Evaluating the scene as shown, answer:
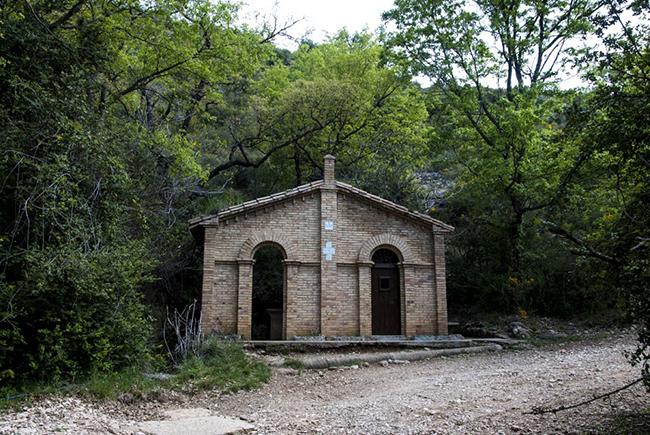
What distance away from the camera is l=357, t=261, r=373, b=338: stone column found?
51.0 ft

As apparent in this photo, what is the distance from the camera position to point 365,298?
15.8 m

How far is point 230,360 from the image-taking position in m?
11.9

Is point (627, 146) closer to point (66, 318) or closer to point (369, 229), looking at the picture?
point (66, 318)

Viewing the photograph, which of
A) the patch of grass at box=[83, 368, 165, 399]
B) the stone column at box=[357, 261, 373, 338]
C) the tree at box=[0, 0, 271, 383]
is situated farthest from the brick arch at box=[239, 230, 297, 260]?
the patch of grass at box=[83, 368, 165, 399]

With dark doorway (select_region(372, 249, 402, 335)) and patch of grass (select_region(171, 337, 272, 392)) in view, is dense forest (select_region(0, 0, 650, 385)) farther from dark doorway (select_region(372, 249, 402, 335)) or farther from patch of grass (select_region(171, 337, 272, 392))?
dark doorway (select_region(372, 249, 402, 335))

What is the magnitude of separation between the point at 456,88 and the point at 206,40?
33.0ft

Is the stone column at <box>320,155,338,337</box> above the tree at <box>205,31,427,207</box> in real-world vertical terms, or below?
below

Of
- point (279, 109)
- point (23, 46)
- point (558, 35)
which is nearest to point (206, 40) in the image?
point (279, 109)

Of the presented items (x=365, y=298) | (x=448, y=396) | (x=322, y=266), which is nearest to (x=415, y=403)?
(x=448, y=396)

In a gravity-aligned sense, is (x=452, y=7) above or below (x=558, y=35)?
above

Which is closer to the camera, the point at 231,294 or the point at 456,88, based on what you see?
the point at 231,294

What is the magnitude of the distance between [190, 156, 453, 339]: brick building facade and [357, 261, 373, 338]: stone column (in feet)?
0.10

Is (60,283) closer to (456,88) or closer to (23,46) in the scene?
(23,46)

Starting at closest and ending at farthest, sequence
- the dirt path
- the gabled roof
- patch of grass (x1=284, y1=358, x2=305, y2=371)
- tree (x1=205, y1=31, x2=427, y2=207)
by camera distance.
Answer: the dirt path < patch of grass (x1=284, y1=358, x2=305, y2=371) < the gabled roof < tree (x1=205, y1=31, x2=427, y2=207)
